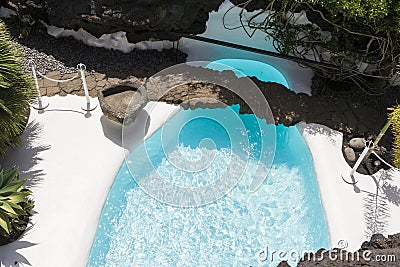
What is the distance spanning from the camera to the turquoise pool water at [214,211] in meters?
6.26

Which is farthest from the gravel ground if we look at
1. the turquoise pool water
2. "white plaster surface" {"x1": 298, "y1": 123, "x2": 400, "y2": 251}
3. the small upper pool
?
"white plaster surface" {"x1": 298, "y1": 123, "x2": 400, "y2": 251}

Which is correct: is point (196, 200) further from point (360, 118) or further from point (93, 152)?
point (360, 118)

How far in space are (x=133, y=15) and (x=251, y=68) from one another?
2.26 meters

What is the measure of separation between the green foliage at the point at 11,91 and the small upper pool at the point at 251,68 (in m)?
3.18

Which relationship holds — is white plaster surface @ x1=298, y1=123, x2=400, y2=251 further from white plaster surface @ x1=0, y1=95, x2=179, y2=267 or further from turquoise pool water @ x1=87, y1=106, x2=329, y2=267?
white plaster surface @ x1=0, y1=95, x2=179, y2=267

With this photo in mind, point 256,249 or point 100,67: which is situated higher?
point 100,67

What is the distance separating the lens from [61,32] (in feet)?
27.0

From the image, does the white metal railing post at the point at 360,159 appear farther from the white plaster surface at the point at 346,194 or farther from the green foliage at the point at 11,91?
the green foliage at the point at 11,91

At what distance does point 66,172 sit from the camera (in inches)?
264

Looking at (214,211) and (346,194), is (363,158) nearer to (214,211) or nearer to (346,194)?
(346,194)

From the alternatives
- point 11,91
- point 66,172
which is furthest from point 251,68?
point 11,91

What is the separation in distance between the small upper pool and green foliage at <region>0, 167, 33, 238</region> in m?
3.79

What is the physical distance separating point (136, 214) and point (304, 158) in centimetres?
273

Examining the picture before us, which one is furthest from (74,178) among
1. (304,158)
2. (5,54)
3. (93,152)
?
(304,158)
